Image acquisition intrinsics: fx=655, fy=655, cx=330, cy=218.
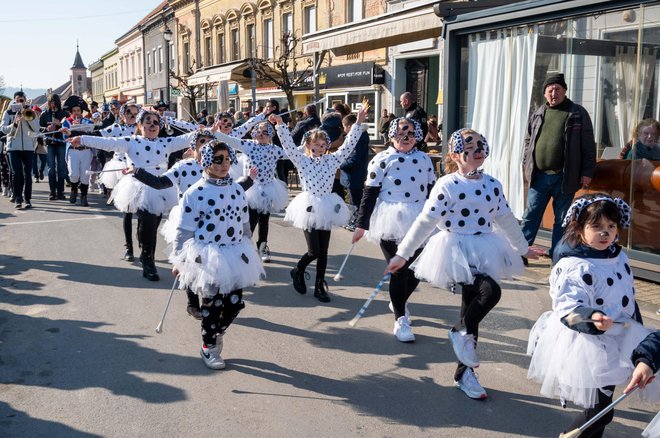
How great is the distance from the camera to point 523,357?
210 inches

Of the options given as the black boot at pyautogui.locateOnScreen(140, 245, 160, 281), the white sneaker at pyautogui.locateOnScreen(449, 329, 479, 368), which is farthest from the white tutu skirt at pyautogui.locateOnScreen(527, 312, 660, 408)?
the black boot at pyautogui.locateOnScreen(140, 245, 160, 281)

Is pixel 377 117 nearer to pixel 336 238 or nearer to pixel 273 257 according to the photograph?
pixel 336 238

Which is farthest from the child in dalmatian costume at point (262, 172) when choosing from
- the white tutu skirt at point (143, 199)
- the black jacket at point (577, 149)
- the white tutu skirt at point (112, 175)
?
the black jacket at point (577, 149)

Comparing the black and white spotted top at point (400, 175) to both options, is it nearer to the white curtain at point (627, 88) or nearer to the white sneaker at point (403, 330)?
the white sneaker at point (403, 330)

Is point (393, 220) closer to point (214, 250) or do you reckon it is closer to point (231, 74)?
point (214, 250)

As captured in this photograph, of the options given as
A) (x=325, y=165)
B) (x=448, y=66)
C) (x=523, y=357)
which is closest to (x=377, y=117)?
(x=448, y=66)

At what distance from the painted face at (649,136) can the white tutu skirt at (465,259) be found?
409 centimetres

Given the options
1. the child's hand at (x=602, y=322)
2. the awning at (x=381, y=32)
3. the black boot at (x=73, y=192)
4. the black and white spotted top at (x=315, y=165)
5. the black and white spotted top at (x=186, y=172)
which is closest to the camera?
the child's hand at (x=602, y=322)

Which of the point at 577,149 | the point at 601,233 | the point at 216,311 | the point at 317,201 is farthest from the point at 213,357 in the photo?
the point at 577,149

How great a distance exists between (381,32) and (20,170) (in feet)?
24.5

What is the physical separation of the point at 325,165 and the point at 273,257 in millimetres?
2357

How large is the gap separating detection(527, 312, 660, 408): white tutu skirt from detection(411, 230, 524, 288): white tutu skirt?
99cm

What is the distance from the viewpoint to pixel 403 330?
566 cm

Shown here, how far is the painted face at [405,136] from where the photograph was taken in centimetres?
554
